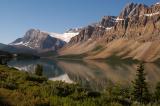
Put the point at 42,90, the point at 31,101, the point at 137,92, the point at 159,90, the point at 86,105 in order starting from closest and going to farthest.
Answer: the point at 31,101, the point at 86,105, the point at 42,90, the point at 137,92, the point at 159,90

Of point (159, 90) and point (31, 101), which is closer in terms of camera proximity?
point (31, 101)

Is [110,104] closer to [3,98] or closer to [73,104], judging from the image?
[73,104]

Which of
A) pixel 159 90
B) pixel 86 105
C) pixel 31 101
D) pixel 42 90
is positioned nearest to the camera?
pixel 31 101

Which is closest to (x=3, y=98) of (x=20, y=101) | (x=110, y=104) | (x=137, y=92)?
(x=20, y=101)

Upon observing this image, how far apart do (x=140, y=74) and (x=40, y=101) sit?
5784cm

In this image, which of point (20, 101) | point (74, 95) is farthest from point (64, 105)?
point (74, 95)

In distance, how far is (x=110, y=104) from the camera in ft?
49.0

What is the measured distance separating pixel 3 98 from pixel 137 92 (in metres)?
55.6

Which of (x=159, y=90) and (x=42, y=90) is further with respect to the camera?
(x=159, y=90)

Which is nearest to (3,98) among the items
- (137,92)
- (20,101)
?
(20,101)

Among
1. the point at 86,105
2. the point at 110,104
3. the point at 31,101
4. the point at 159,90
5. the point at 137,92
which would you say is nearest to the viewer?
the point at 31,101

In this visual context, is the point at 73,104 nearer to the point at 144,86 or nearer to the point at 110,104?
the point at 110,104

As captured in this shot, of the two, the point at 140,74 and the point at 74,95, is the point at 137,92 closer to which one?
the point at 140,74

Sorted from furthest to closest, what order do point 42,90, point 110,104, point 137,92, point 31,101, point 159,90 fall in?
point 159,90
point 137,92
point 42,90
point 110,104
point 31,101
